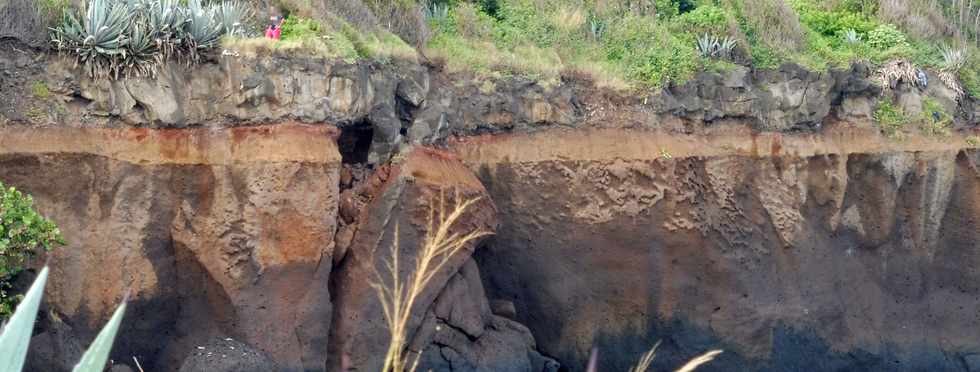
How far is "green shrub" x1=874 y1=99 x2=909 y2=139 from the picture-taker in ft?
51.9

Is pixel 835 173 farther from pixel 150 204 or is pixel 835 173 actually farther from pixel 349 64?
pixel 150 204

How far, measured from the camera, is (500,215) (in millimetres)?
14320

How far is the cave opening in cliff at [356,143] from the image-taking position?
13.2 metres

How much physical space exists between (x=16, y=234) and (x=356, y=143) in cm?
428

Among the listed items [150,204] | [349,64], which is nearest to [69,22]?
[150,204]

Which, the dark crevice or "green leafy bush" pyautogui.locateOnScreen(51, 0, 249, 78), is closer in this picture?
"green leafy bush" pyautogui.locateOnScreen(51, 0, 249, 78)

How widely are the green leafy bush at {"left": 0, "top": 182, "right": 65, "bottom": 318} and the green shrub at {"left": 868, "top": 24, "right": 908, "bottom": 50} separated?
37.6ft

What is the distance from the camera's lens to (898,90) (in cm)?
1616

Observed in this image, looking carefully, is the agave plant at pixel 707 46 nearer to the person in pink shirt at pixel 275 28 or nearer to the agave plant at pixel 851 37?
the agave plant at pixel 851 37

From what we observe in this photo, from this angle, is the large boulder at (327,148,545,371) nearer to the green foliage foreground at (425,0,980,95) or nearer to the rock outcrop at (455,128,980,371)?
the rock outcrop at (455,128,980,371)

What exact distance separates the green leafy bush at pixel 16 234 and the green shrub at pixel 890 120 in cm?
1045

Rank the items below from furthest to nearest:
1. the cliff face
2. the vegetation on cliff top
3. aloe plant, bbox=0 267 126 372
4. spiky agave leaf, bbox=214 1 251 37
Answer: the vegetation on cliff top < spiky agave leaf, bbox=214 1 251 37 < the cliff face < aloe plant, bbox=0 267 126 372

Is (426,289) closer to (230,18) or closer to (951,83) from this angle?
(230,18)

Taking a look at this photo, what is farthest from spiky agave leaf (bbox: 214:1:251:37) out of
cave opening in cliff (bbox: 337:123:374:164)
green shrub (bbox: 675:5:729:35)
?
green shrub (bbox: 675:5:729:35)
